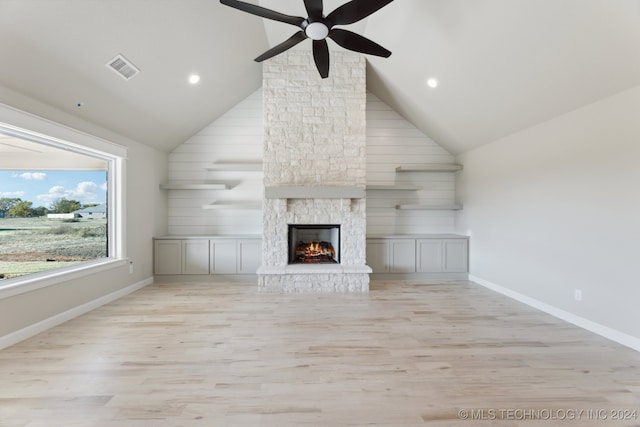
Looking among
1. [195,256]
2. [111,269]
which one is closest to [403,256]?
[195,256]

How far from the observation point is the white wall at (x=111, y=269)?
2.61 meters

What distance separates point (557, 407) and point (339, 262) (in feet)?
10.1

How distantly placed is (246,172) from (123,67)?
2.48 m

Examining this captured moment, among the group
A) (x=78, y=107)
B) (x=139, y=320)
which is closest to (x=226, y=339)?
(x=139, y=320)

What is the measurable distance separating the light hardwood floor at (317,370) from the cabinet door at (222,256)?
1.39 meters

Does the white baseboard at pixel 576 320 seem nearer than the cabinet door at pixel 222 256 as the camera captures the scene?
Yes

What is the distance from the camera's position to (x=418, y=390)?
6.29ft

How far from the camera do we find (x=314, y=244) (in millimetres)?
5062

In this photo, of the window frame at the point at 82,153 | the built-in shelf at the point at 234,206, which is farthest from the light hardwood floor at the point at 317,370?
the built-in shelf at the point at 234,206

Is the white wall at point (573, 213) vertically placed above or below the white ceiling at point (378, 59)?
below

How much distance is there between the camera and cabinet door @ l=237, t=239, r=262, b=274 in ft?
16.0

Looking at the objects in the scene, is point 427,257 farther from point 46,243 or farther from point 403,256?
point 46,243

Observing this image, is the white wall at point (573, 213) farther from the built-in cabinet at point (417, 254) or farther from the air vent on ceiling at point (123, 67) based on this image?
the air vent on ceiling at point (123, 67)

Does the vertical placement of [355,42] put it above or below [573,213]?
above
